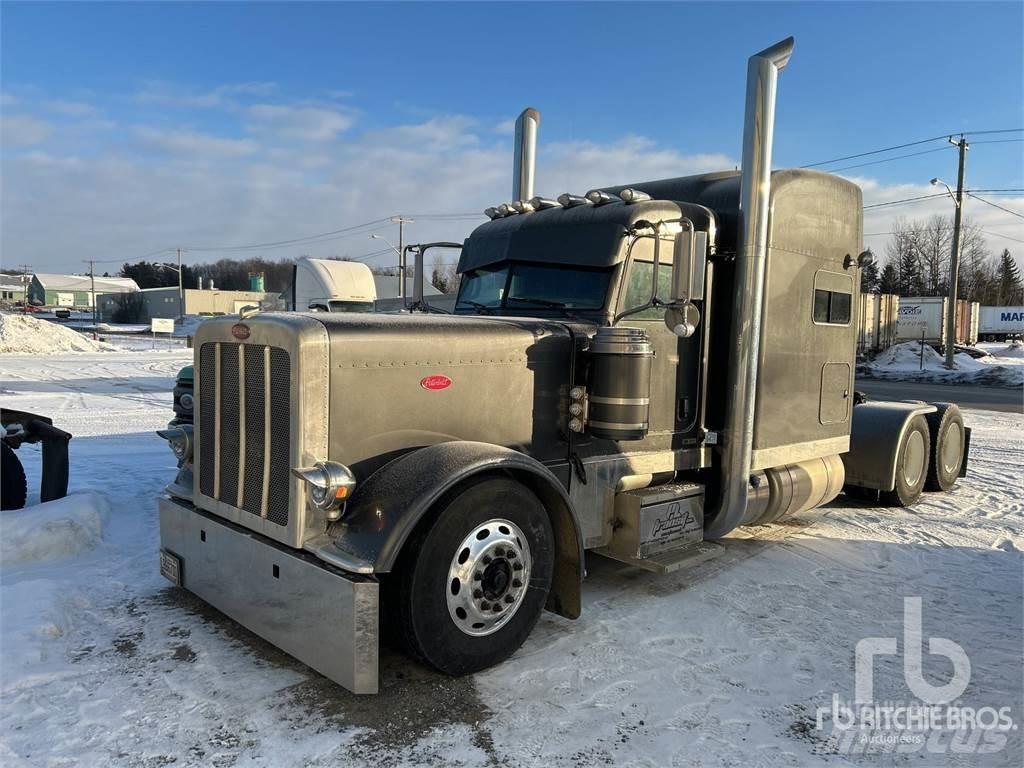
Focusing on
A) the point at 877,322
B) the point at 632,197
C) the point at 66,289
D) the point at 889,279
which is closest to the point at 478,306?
the point at 632,197

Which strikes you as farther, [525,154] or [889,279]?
[889,279]

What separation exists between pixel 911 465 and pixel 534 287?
517 centimetres

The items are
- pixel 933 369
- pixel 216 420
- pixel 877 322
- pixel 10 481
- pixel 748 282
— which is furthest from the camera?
pixel 877 322

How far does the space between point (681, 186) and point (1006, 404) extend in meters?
17.0

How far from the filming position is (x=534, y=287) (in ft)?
16.6

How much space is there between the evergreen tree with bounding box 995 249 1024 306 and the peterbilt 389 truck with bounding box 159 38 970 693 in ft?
227

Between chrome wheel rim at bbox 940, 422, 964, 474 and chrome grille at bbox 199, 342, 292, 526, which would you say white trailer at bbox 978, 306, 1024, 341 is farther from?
chrome grille at bbox 199, 342, 292, 526

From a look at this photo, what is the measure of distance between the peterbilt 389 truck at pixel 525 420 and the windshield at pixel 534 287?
17 millimetres

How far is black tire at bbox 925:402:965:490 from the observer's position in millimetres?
8289

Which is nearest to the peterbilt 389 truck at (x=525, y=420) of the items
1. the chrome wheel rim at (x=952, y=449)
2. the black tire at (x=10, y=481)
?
the black tire at (x=10, y=481)

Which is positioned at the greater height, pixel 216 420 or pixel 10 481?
pixel 216 420

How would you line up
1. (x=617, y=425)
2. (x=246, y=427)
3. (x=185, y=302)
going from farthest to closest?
(x=185, y=302)
(x=617, y=425)
(x=246, y=427)

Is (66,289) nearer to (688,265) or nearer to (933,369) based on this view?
(933,369)

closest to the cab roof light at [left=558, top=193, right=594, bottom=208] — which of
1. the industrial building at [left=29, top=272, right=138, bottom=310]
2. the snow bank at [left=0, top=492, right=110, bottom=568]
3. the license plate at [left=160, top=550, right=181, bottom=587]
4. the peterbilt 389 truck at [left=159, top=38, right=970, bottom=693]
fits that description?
the peterbilt 389 truck at [left=159, top=38, right=970, bottom=693]
